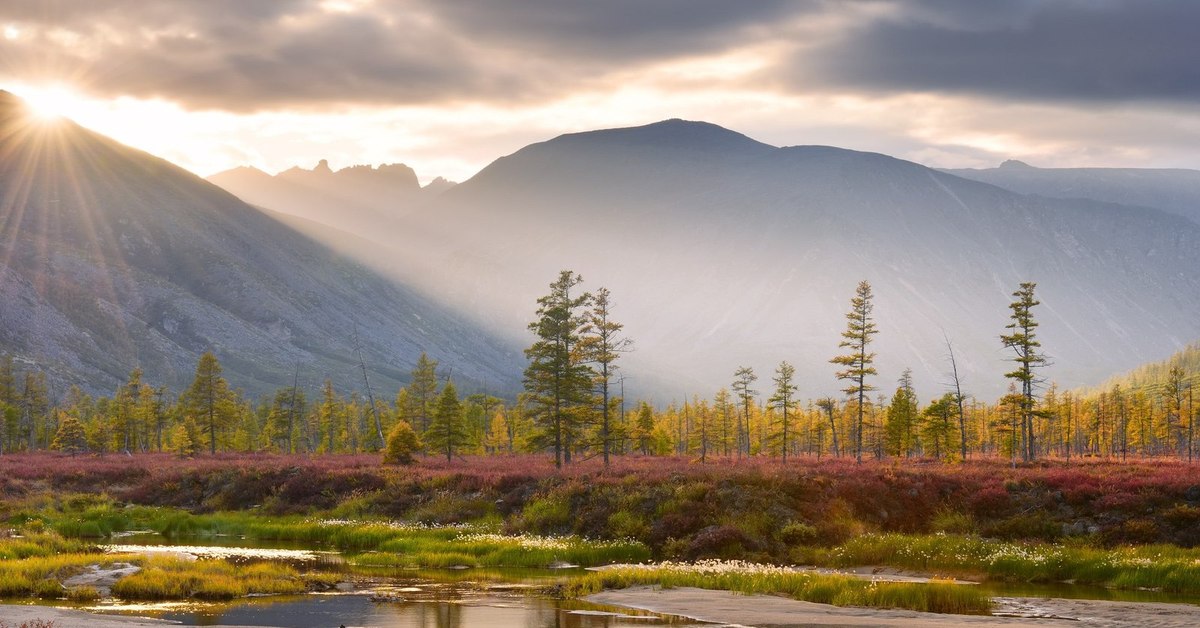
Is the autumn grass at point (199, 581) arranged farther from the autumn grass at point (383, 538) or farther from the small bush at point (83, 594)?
the autumn grass at point (383, 538)

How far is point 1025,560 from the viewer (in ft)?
116

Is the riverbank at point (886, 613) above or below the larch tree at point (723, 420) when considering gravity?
below

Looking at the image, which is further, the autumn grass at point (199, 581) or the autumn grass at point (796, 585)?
the autumn grass at point (199, 581)

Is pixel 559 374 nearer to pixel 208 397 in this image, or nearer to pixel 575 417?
pixel 575 417

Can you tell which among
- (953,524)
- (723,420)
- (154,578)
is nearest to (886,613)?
(953,524)

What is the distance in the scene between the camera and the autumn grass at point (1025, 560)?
3306 cm

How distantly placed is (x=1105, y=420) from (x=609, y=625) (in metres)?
140

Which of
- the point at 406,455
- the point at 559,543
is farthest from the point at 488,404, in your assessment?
the point at 559,543

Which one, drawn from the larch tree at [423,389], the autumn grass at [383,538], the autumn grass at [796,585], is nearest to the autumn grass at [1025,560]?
the autumn grass at [796,585]

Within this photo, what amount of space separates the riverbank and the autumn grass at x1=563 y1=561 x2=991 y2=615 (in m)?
0.70

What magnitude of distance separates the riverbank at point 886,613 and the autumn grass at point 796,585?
2.30 ft

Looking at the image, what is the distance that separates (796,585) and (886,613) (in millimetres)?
4220

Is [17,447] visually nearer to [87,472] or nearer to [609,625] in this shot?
[87,472]

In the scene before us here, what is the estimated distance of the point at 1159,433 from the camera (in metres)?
150
